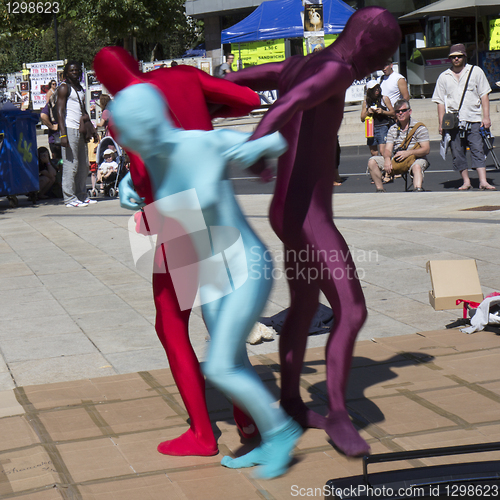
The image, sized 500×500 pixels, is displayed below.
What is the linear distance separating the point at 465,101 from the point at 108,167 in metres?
5.97

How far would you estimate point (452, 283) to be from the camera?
18.2 ft

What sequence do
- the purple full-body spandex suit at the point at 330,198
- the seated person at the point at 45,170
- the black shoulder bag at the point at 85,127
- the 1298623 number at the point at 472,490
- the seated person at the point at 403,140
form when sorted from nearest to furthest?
1. the 1298623 number at the point at 472,490
2. the purple full-body spandex suit at the point at 330,198
3. the seated person at the point at 403,140
4. the black shoulder bag at the point at 85,127
5. the seated person at the point at 45,170

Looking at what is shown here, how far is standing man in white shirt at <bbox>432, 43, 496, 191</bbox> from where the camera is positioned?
417 inches

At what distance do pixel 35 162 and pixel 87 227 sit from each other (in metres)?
2.95

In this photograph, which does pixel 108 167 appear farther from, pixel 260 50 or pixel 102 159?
pixel 260 50

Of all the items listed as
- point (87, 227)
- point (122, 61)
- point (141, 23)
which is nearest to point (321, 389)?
point (122, 61)

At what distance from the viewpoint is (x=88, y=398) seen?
402cm

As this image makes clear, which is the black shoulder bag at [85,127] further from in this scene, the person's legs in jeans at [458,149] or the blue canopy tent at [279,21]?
the blue canopy tent at [279,21]

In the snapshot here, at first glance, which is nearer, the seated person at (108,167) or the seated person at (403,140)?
the seated person at (403,140)

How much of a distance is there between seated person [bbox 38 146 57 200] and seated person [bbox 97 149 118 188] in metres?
0.79

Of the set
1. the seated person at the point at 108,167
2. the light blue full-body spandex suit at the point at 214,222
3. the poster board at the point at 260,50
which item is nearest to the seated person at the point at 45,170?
the seated person at the point at 108,167

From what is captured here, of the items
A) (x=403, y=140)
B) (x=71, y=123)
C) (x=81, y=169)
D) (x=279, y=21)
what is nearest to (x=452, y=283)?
(x=403, y=140)

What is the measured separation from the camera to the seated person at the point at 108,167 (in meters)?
12.9

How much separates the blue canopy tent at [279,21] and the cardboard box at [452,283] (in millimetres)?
18625
